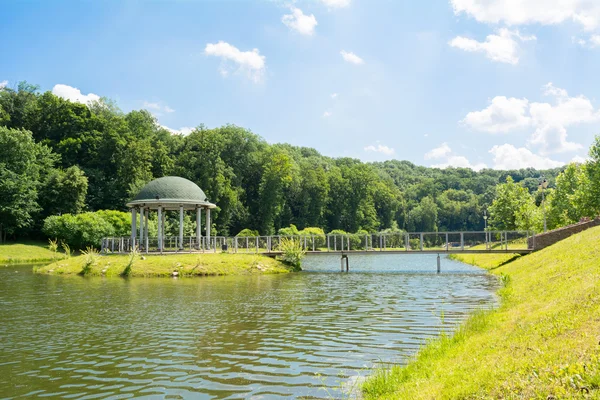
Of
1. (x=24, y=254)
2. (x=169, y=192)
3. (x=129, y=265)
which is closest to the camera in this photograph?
(x=129, y=265)

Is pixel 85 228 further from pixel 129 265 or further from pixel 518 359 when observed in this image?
pixel 518 359

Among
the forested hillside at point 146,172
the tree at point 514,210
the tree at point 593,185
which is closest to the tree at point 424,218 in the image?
the forested hillside at point 146,172

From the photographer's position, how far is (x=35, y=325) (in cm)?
1447

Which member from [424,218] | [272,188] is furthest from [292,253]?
[424,218]

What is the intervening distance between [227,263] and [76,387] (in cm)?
2492

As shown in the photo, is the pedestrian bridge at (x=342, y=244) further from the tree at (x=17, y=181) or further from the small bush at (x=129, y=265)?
the tree at (x=17, y=181)

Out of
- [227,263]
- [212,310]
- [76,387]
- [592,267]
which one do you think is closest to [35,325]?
[212,310]

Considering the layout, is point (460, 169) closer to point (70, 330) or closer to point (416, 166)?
point (416, 166)

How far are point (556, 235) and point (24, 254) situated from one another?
5230 cm

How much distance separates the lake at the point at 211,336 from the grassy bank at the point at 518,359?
3.69 feet

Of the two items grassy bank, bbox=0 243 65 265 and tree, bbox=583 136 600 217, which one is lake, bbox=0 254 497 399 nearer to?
tree, bbox=583 136 600 217

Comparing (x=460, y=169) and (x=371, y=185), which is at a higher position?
(x=460, y=169)

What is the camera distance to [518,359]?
704 centimetres

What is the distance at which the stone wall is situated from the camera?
30094 mm
